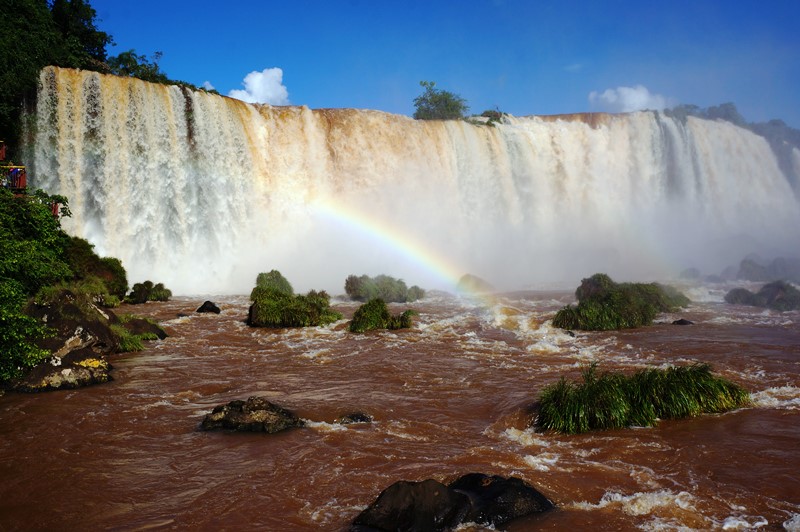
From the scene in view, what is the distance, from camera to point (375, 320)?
1656 cm

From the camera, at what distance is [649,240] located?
41250 mm

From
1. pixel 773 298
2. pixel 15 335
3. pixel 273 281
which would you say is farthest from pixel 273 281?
pixel 773 298

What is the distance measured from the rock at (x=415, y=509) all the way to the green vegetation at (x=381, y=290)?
707 inches

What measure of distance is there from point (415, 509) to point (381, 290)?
61.0 ft

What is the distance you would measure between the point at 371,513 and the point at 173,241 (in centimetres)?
2315

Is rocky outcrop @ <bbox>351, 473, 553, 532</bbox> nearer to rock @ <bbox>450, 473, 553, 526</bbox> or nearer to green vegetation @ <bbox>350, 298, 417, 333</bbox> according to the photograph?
rock @ <bbox>450, 473, 553, 526</bbox>

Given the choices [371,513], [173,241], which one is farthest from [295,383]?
[173,241]

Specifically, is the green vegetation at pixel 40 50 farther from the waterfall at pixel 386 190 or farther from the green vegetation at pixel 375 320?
the green vegetation at pixel 375 320

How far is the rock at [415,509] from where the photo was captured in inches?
191

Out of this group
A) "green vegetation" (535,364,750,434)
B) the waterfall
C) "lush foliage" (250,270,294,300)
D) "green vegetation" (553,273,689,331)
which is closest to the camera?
"green vegetation" (535,364,750,434)

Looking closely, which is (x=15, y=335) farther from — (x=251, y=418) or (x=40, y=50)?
(x=40, y=50)

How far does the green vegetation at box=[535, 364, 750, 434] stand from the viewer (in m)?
7.58

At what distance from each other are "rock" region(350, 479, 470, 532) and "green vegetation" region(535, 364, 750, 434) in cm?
299

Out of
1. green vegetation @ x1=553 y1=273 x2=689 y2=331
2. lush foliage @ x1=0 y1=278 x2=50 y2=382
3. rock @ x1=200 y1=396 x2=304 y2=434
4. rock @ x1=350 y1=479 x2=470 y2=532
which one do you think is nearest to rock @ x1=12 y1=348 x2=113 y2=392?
lush foliage @ x1=0 y1=278 x2=50 y2=382
